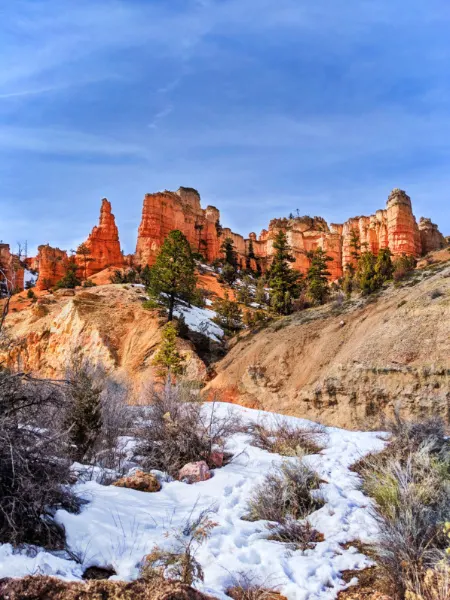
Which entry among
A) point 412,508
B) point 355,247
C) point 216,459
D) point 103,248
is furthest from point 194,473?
point 355,247

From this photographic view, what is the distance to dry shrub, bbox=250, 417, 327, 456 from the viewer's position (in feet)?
32.6

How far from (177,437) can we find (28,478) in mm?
4604

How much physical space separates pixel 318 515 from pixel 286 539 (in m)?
0.85

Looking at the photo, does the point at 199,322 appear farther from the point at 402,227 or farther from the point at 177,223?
the point at 402,227

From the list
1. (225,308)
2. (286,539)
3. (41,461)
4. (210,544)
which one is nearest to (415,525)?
(286,539)

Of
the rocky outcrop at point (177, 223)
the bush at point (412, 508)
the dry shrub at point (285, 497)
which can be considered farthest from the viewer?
the rocky outcrop at point (177, 223)

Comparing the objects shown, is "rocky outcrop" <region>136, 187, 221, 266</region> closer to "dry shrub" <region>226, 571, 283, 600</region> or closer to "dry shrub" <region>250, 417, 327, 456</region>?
"dry shrub" <region>250, 417, 327, 456</region>

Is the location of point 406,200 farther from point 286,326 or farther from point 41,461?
point 41,461

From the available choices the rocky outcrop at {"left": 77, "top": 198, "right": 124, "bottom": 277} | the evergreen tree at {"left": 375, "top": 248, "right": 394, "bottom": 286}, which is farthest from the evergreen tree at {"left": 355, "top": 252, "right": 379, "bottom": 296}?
the rocky outcrop at {"left": 77, "top": 198, "right": 124, "bottom": 277}

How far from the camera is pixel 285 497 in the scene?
645 centimetres

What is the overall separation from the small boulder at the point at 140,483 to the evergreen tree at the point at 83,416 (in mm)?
2137

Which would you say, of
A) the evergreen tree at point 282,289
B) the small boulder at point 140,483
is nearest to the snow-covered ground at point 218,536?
the small boulder at point 140,483

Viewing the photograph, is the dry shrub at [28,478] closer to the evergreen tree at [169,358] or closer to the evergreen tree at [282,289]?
the evergreen tree at [169,358]

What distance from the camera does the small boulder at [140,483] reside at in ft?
22.9
